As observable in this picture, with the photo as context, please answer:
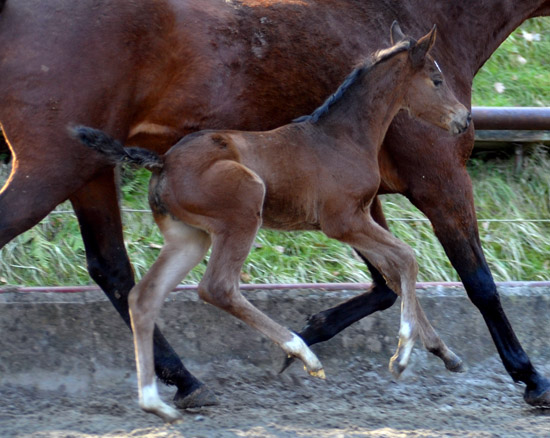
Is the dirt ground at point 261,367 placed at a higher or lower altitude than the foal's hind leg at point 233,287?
lower

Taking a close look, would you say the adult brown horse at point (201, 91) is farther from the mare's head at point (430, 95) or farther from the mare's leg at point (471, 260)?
the mare's head at point (430, 95)

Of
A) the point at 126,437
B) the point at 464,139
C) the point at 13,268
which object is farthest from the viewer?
the point at 13,268

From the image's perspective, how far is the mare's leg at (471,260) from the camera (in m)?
4.40

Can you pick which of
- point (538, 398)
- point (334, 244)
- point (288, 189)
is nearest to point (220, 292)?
point (288, 189)

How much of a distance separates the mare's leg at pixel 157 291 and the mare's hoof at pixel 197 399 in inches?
18.6

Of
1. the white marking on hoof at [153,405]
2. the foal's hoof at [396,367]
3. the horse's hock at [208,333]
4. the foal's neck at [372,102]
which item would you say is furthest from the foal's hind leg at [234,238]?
the horse's hock at [208,333]

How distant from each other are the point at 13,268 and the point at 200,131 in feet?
6.98

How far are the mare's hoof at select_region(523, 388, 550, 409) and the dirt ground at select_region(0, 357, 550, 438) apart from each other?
41 millimetres

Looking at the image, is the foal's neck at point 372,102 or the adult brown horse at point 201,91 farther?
the foal's neck at point 372,102

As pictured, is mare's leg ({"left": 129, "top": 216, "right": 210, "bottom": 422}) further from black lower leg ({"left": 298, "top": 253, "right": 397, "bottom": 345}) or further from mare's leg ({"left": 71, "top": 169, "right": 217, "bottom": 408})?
black lower leg ({"left": 298, "top": 253, "right": 397, "bottom": 345})

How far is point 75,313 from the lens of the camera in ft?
15.6

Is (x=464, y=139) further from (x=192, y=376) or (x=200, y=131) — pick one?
(x=192, y=376)

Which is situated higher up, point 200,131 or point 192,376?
point 200,131

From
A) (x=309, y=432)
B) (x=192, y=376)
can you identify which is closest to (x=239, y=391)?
(x=192, y=376)
